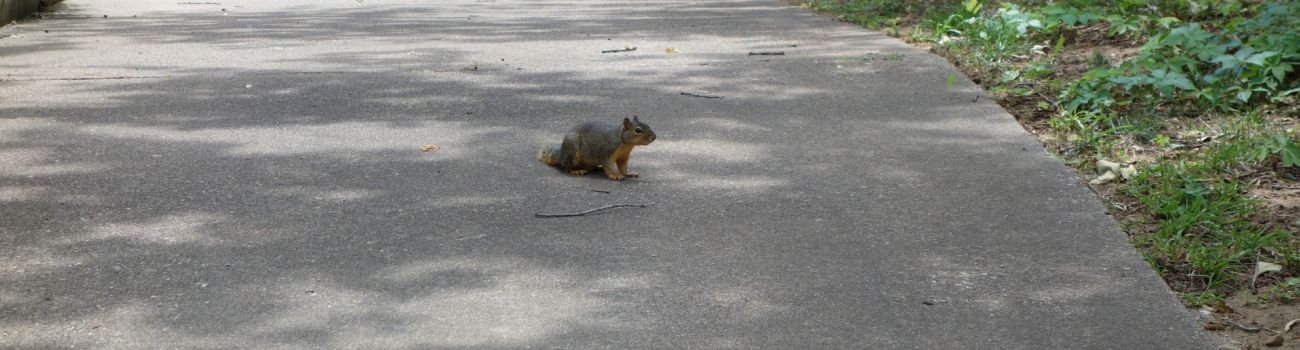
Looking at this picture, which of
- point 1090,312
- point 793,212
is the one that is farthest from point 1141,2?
point 1090,312

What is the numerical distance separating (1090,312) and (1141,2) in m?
4.85

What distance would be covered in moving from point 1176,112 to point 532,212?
3.32 metres

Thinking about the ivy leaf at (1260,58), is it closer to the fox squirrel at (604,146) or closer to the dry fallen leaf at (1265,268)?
the dry fallen leaf at (1265,268)

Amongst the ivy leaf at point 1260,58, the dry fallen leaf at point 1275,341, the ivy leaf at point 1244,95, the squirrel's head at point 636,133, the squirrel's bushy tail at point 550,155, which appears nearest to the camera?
the dry fallen leaf at point 1275,341

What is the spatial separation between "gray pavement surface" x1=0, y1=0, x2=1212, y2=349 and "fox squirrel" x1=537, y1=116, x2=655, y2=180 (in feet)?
0.28

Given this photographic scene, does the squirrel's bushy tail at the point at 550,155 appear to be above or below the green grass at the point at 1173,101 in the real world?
below

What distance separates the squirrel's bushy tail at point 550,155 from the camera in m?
5.19

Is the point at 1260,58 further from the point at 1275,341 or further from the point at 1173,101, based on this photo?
the point at 1275,341

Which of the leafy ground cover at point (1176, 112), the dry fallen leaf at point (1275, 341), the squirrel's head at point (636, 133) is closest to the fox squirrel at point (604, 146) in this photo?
the squirrel's head at point (636, 133)

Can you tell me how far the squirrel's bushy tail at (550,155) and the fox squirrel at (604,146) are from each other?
5 cm

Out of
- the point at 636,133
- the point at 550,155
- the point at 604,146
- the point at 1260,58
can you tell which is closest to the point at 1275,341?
the point at 636,133

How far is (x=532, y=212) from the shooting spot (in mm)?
4504

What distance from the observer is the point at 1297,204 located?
178 inches

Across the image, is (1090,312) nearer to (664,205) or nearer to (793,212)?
(793,212)
